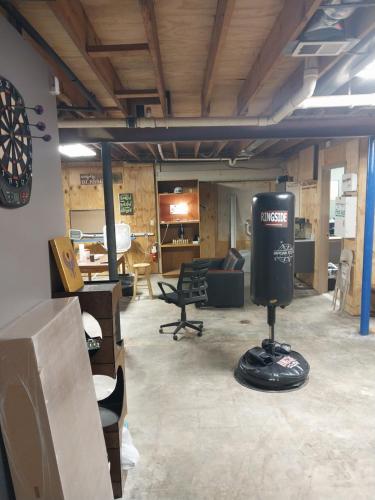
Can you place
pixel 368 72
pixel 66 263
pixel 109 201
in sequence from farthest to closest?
pixel 109 201 → pixel 368 72 → pixel 66 263

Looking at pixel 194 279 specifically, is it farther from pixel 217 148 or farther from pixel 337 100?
pixel 217 148

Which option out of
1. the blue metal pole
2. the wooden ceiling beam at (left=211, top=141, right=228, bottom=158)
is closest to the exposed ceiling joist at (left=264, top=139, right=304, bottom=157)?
the wooden ceiling beam at (left=211, top=141, right=228, bottom=158)

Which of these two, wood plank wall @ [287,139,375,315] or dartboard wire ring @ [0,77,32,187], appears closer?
dartboard wire ring @ [0,77,32,187]

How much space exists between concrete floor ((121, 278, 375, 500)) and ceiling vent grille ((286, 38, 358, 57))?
241 cm

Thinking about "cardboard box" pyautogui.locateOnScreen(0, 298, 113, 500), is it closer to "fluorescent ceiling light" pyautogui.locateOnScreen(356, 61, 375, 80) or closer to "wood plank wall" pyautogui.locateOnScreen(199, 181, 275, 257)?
"fluorescent ceiling light" pyautogui.locateOnScreen(356, 61, 375, 80)

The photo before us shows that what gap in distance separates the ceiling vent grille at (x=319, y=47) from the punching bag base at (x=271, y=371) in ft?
7.82

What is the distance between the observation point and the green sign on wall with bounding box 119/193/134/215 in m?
7.39

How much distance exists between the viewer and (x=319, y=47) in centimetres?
178

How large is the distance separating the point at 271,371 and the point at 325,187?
373 centimetres

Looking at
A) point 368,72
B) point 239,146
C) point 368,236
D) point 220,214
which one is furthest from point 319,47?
point 220,214

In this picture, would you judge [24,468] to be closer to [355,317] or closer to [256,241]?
[256,241]

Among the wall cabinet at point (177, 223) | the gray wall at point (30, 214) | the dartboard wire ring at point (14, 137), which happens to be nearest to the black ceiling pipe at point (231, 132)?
the gray wall at point (30, 214)

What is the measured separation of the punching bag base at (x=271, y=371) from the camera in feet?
9.62

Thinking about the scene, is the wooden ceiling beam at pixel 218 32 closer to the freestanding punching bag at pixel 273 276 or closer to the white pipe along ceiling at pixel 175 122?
the white pipe along ceiling at pixel 175 122
